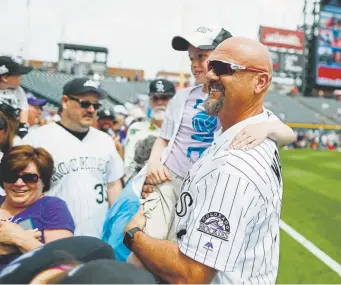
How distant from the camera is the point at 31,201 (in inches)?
96.8

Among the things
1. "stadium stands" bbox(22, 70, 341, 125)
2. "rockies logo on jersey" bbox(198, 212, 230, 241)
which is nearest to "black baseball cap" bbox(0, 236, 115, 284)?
"rockies logo on jersey" bbox(198, 212, 230, 241)

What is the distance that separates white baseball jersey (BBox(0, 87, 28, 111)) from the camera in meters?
3.94

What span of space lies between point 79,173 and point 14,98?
134cm

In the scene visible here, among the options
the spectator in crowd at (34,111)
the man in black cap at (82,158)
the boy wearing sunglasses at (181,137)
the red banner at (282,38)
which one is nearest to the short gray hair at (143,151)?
the man in black cap at (82,158)

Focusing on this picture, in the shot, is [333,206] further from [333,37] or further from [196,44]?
[333,37]

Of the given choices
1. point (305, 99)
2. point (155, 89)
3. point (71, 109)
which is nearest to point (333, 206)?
point (155, 89)

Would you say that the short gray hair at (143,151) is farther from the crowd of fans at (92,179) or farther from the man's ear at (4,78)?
the man's ear at (4,78)

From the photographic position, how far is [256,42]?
1.67 m

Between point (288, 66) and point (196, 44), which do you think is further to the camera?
point (288, 66)

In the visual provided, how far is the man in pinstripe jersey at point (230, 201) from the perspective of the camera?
4.52 ft

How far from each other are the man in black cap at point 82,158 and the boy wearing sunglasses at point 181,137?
82cm

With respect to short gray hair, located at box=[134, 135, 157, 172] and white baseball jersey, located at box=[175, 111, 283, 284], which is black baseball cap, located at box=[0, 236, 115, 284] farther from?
short gray hair, located at box=[134, 135, 157, 172]

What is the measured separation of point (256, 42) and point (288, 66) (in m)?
38.1

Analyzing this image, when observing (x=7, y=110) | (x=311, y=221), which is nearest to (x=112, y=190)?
(x=7, y=110)
